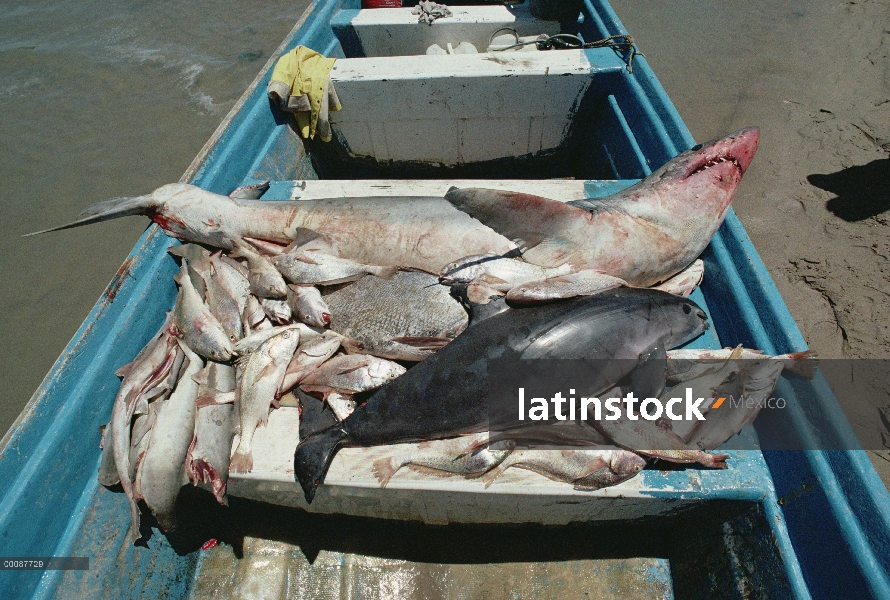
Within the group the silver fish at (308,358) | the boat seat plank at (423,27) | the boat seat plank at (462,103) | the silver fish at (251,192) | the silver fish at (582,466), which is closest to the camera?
the silver fish at (582,466)

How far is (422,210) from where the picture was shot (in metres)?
2.55

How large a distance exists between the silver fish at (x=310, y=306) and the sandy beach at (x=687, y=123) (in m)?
2.90

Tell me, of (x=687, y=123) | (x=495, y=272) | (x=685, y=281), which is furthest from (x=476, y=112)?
(x=687, y=123)

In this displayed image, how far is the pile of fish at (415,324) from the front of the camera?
1.90 metres

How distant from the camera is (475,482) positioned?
1.86 meters

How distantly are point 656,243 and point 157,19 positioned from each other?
1022 centimetres

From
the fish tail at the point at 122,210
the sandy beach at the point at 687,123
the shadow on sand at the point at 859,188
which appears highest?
the fish tail at the point at 122,210

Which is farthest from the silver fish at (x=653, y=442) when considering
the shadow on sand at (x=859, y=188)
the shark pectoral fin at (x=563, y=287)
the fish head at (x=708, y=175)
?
the shadow on sand at (x=859, y=188)

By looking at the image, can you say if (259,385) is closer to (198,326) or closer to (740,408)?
(198,326)

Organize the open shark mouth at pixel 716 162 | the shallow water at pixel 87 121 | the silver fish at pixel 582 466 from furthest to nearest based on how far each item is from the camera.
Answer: the shallow water at pixel 87 121 < the open shark mouth at pixel 716 162 < the silver fish at pixel 582 466

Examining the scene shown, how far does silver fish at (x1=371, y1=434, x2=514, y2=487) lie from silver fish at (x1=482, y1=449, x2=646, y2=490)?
0.06 meters

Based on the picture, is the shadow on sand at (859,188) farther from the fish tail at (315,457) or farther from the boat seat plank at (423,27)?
the fish tail at (315,457)

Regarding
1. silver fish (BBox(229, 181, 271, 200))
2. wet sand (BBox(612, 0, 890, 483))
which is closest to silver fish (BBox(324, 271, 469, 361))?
silver fish (BBox(229, 181, 271, 200))

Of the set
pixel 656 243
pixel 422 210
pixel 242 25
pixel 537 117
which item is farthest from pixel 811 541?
pixel 242 25
